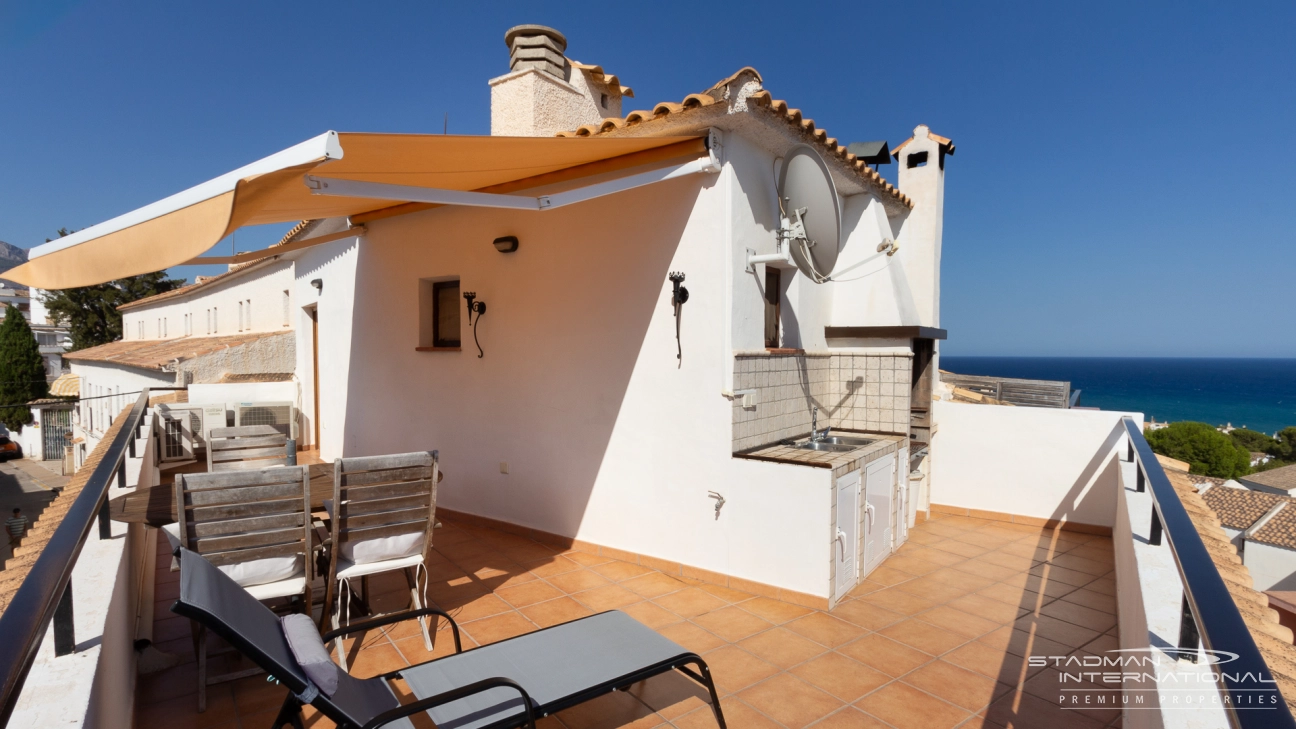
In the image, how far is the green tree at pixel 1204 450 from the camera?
3747 centimetres

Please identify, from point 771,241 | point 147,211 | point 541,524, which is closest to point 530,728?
point 147,211

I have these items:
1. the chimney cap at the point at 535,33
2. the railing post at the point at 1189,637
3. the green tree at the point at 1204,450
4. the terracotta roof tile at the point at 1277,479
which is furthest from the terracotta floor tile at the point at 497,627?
the green tree at the point at 1204,450

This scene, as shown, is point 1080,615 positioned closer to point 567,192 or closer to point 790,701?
point 790,701

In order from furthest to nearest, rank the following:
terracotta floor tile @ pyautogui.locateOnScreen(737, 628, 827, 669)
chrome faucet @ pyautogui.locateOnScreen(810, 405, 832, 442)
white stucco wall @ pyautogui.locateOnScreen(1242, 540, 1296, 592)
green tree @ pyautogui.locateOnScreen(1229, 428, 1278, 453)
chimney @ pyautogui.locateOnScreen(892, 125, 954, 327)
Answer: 1. green tree @ pyautogui.locateOnScreen(1229, 428, 1278, 453)
2. white stucco wall @ pyautogui.locateOnScreen(1242, 540, 1296, 592)
3. chimney @ pyautogui.locateOnScreen(892, 125, 954, 327)
4. chrome faucet @ pyautogui.locateOnScreen(810, 405, 832, 442)
5. terracotta floor tile @ pyautogui.locateOnScreen(737, 628, 827, 669)

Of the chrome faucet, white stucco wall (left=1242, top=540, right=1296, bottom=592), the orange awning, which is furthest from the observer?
white stucco wall (left=1242, top=540, right=1296, bottom=592)

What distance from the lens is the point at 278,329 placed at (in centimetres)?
1662

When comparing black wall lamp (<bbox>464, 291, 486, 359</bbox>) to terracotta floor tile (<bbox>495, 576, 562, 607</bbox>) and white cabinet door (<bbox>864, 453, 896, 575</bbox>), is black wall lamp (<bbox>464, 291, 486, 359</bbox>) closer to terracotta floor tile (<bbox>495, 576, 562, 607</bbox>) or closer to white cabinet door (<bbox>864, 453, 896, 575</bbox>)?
terracotta floor tile (<bbox>495, 576, 562, 607</bbox>)

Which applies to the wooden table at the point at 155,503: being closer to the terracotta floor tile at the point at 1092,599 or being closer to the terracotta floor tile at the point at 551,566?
the terracotta floor tile at the point at 551,566

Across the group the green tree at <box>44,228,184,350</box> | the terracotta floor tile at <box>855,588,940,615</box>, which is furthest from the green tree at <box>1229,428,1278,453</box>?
the green tree at <box>44,228,184,350</box>

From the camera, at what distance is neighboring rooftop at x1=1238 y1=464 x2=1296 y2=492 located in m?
31.1

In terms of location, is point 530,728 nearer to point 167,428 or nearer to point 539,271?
point 539,271

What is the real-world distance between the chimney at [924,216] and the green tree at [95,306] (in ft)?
151

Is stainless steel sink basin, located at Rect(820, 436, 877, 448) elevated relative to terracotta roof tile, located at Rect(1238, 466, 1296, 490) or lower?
elevated

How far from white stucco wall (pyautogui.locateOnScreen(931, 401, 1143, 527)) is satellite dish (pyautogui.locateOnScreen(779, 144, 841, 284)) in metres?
3.86
